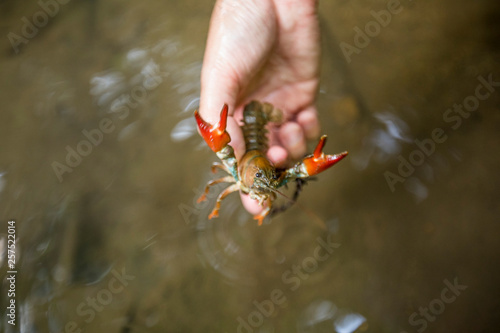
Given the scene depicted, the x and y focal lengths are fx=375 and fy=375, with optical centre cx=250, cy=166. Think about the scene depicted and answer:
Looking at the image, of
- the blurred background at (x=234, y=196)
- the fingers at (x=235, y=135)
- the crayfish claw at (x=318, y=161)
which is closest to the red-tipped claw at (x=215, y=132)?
the fingers at (x=235, y=135)

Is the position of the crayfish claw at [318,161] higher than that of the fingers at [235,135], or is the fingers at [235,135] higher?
the fingers at [235,135]

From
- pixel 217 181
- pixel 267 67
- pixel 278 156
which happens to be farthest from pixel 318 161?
pixel 267 67

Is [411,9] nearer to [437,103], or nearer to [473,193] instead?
[437,103]

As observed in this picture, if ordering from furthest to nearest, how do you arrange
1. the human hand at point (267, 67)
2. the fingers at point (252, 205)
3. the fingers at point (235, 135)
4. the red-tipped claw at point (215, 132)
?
1. the fingers at point (252, 205)
2. the human hand at point (267, 67)
3. the fingers at point (235, 135)
4. the red-tipped claw at point (215, 132)

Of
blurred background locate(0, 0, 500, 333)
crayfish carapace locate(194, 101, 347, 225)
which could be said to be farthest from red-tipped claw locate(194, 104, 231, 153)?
blurred background locate(0, 0, 500, 333)

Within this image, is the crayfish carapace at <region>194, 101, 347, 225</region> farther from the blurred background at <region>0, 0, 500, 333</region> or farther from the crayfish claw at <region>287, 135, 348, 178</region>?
the blurred background at <region>0, 0, 500, 333</region>

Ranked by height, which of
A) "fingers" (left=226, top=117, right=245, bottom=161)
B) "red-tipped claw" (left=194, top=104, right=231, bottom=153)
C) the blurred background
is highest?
"red-tipped claw" (left=194, top=104, right=231, bottom=153)

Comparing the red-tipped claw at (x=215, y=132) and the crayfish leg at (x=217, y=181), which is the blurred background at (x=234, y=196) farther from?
the red-tipped claw at (x=215, y=132)
